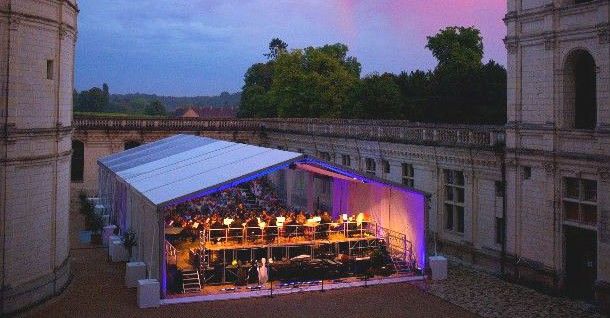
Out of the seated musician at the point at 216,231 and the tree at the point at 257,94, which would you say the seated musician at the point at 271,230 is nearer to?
the seated musician at the point at 216,231

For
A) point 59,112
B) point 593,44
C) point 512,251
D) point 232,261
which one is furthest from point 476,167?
point 59,112

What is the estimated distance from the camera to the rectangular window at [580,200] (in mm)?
18703

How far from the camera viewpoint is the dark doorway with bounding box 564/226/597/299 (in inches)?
748

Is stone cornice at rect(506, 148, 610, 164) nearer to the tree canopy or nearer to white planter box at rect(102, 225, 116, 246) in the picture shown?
white planter box at rect(102, 225, 116, 246)

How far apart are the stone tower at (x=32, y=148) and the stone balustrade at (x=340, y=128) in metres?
14.4

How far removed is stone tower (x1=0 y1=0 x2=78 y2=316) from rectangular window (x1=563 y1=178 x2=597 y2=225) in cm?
1568

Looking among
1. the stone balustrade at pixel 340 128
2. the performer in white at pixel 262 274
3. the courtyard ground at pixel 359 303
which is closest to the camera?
the courtyard ground at pixel 359 303

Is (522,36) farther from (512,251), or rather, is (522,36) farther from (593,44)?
(512,251)

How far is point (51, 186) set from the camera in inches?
737

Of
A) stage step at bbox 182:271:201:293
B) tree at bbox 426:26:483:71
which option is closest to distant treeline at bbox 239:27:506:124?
tree at bbox 426:26:483:71

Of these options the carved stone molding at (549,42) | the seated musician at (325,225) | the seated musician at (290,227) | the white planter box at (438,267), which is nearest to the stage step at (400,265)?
the white planter box at (438,267)

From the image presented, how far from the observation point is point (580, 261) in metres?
19.4

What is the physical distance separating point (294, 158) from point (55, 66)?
777 centimetres

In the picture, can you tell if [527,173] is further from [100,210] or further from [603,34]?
[100,210]
